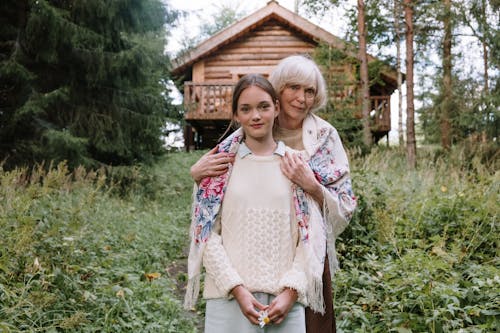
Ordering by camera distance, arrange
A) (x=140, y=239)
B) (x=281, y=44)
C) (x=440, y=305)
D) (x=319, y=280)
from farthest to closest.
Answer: (x=281, y=44) < (x=140, y=239) < (x=440, y=305) < (x=319, y=280)

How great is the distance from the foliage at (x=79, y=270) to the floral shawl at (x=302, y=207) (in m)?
1.22

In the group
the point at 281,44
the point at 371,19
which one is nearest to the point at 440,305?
the point at 371,19

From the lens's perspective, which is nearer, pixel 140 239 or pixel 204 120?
pixel 140 239

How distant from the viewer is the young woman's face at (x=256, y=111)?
2.08 m

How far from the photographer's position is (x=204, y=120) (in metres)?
16.7

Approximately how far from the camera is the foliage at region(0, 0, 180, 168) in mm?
7500

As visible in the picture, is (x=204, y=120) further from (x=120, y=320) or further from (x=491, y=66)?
(x=120, y=320)

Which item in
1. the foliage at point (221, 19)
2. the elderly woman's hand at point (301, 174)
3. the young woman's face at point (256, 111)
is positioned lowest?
the elderly woman's hand at point (301, 174)

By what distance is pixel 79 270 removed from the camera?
3879mm

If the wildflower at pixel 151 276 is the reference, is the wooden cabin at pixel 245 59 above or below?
above

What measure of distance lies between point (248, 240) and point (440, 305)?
208 cm

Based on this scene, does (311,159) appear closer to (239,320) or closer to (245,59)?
(239,320)

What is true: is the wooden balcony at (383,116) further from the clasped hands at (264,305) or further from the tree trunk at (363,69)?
the clasped hands at (264,305)

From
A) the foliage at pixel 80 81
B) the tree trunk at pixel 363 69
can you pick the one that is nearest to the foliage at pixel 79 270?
the foliage at pixel 80 81
